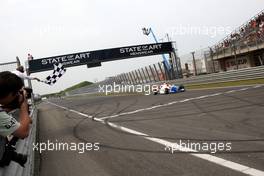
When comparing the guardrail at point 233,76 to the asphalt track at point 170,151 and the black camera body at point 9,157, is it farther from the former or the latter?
the black camera body at point 9,157

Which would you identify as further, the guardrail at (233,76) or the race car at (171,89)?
the race car at (171,89)

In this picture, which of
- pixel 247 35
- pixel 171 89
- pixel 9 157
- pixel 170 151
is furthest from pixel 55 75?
pixel 247 35

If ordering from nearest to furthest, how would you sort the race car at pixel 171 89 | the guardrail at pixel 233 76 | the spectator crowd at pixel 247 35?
the guardrail at pixel 233 76 → the race car at pixel 171 89 → the spectator crowd at pixel 247 35

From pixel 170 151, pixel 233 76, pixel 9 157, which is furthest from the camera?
pixel 233 76

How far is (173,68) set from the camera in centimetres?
3033

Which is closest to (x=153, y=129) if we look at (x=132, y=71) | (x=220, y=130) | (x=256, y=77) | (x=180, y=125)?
(x=180, y=125)

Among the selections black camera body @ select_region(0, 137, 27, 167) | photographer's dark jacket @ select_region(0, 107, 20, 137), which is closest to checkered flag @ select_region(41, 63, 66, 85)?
black camera body @ select_region(0, 137, 27, 167)

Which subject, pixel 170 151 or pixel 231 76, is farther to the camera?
pixel 231 76

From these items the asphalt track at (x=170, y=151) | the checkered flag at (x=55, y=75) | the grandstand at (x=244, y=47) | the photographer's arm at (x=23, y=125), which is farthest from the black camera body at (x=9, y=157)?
the grandstand at (x=244, y=47)

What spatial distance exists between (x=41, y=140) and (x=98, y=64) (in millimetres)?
23048

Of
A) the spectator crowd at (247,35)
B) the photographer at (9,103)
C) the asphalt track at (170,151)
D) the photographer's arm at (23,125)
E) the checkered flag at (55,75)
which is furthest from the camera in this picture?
the spectator crowd at (247,35)

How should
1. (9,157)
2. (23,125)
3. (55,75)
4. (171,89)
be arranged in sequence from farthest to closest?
(171,89) < (55,75) < (9,157) < (23,125)

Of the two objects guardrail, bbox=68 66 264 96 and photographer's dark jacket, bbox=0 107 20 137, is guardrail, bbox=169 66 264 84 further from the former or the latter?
photographer's dark jacket, bbox=0 107 20 137

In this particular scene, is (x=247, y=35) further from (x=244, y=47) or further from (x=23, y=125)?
(x=23, y=125)
